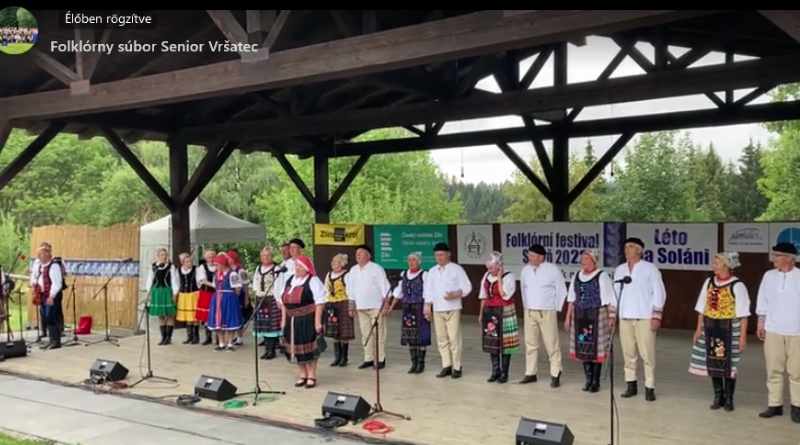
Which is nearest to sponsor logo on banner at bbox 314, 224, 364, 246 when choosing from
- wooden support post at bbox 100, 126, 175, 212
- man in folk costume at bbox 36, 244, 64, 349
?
wooden support post at bbox 100, 126, 175, 212

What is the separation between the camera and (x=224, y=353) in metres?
8.33

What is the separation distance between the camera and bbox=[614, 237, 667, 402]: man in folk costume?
568 cm

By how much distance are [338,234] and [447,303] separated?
6.37 metres

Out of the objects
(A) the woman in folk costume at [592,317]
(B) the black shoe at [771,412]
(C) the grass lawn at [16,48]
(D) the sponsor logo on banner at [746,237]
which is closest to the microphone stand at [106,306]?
(C) the grass lawn at [16,48]

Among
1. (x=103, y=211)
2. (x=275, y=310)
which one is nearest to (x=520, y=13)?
(x=275, y=310)

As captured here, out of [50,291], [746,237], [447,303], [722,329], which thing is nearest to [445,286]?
[447,303]

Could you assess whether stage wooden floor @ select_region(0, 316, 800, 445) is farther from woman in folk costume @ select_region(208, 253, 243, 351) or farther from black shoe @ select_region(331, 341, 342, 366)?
woman in folk costume @ select_region(208, 253, 243, 351)

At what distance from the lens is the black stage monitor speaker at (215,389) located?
6.14 m

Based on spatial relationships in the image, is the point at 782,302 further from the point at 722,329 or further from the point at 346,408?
the point at 346,408

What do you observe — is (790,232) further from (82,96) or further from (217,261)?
(82,96)

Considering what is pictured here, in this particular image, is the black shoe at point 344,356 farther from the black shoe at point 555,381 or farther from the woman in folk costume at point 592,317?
the woman in folk costume at point 592,317

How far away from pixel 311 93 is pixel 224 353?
3.56 meters

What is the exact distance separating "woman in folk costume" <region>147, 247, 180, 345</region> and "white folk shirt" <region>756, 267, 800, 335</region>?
21.5 feet

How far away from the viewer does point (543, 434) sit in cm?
445
